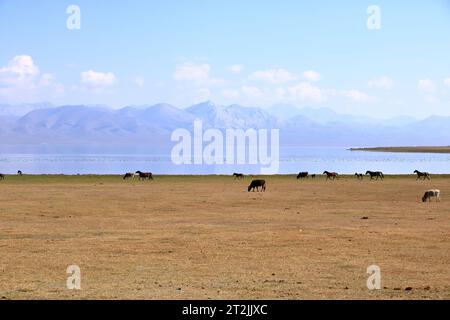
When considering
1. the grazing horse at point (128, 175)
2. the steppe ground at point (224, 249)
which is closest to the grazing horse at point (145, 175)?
the grazing horse at point (128, 175)

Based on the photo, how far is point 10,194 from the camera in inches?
1818

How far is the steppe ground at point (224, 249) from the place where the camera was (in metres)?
14.7

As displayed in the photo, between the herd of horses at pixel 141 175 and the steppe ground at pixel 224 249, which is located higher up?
the herd of horses at pixel 141 175

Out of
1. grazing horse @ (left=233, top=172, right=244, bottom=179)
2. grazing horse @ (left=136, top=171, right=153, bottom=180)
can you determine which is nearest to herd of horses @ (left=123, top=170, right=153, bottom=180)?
grazing horse @ (left=136, top=171, right=153, bottom=180)

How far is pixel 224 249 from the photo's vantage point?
68.7 ft

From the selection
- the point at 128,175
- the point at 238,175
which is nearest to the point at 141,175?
the point at 128,175

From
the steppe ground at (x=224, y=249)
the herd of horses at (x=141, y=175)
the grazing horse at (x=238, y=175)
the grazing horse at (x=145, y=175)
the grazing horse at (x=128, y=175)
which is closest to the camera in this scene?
the steppe ground at (x=224, y=249)

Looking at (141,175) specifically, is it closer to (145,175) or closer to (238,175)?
(145,175)

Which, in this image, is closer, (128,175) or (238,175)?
(128,175)

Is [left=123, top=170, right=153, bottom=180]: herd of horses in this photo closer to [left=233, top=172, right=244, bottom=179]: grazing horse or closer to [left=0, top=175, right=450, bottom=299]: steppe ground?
[left=233, top=172, right=244, bottom=179]: grazing horse

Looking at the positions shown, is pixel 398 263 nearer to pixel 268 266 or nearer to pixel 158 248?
pixel 268 266

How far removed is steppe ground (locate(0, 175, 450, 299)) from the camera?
14.7m

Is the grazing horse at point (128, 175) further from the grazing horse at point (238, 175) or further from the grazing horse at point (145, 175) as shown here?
the grazing horse at point (238, 175)
